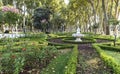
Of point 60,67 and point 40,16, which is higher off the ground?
point 40,16

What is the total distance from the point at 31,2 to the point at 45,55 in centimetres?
3831

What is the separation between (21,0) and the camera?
44.7 m

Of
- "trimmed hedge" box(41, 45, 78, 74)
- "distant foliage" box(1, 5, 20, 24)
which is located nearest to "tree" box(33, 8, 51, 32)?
"distant foliage" box(1, 5, 20, 24)

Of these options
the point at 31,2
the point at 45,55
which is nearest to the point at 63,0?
the point at 31,2

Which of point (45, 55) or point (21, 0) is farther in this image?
point (21, 0)

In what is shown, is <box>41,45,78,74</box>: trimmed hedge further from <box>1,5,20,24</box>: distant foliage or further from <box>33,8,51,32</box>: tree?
<box>33,8,51,32</box>: tree

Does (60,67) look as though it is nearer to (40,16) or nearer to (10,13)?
(10,13)

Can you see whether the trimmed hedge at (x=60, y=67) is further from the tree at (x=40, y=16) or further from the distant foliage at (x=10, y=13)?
the tree at (x=40, y=16)

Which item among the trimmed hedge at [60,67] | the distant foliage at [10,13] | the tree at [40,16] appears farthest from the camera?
the tree at [40,16]

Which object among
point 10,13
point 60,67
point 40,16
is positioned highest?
point 40,16

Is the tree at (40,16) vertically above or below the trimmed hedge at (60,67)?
above

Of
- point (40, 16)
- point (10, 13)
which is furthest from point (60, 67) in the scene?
point (40, 16)

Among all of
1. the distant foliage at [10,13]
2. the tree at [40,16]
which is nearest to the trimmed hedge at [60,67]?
the distant foliage at [10,13]

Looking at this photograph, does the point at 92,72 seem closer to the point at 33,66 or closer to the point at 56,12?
the point at 33,66
